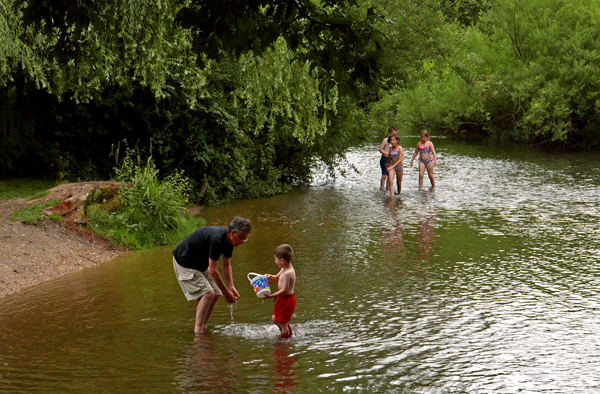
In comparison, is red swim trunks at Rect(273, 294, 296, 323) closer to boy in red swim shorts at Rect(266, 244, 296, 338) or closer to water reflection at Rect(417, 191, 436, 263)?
boy in red swim shorts at Rect(266, 244, 296, 338)

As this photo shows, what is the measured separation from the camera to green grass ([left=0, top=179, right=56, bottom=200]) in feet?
45.2

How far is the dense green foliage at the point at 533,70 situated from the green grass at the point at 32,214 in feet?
71.0

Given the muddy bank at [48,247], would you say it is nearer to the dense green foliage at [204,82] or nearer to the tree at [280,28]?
the dense green foliage at [204,82]

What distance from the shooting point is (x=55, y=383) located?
20.9 feet

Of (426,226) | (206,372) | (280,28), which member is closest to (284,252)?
(206,372)

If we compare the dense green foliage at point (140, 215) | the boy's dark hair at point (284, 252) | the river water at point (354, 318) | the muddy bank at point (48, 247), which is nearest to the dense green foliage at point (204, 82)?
the boy's dark hair at point (284, 252)

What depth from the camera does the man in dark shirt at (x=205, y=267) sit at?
7.43 meters

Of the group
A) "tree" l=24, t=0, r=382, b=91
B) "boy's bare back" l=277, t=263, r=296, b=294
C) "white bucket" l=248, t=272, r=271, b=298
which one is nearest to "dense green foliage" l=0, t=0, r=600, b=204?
"tree" l=24, t=0, r=382, b=91

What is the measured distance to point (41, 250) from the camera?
37.1 ft

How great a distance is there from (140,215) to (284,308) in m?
6.41

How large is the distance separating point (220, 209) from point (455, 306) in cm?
934

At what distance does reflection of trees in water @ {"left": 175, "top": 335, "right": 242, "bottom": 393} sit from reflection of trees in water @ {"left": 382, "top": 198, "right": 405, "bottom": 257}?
5.39m

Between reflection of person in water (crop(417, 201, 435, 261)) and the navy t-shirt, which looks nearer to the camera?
the navy t-shirt

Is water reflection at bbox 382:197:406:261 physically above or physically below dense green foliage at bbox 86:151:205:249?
below
